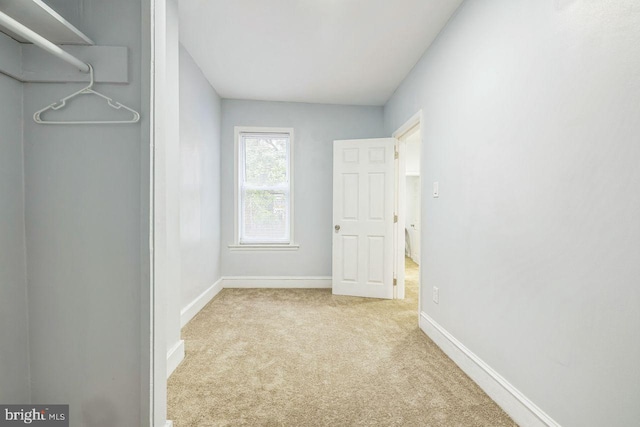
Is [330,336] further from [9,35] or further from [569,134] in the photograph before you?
[9,35]

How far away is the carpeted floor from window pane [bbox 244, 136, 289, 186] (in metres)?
1.82

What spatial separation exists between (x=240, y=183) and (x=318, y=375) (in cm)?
278

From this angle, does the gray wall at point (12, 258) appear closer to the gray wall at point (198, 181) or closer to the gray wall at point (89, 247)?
the gray wall at point (89, 247)

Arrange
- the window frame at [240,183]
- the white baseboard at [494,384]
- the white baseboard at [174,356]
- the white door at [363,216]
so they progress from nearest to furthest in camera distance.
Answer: the white baseboard at [494,384], the white baseboard at [174,356], the white door at [363,216], the window frame at [240,183]

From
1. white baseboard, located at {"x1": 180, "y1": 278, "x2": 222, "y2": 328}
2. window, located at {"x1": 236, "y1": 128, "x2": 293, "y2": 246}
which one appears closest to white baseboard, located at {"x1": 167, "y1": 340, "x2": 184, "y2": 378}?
white baseboard, located at {"x1": 180, "y1": 278, "x2": 222, "y2": 328}

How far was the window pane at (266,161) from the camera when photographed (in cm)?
400

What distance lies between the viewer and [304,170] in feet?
13.2

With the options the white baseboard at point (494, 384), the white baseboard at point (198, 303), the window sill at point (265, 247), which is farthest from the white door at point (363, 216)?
the white baseboard at point (198, 303)

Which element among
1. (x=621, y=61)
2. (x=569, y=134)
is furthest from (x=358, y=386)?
(x=621, y=61)

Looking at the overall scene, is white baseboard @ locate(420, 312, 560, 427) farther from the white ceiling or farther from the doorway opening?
the white ceiling

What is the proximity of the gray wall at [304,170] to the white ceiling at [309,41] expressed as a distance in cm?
42

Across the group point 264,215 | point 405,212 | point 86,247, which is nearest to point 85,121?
point 86,247

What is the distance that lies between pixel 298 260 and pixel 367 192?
1.40m

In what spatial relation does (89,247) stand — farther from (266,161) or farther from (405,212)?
(405,212)
